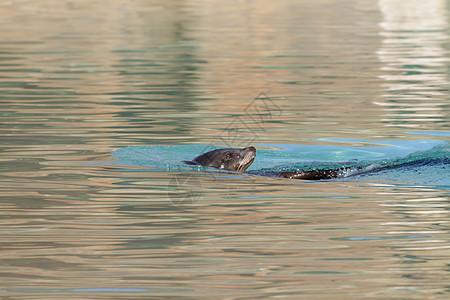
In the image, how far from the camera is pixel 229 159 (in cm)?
1117

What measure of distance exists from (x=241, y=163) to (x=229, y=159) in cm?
22

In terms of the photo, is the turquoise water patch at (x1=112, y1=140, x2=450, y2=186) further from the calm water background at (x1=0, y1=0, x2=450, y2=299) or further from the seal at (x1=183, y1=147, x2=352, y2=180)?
the calm water background at (x1=0, y1=0, x2=450, y2=299)

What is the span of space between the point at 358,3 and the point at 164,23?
2013 cm

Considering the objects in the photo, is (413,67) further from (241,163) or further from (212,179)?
(212,179)

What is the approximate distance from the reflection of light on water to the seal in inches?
156

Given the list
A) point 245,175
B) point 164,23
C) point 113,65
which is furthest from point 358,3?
point 245,175

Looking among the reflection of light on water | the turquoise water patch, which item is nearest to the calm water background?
the reflection of light on water

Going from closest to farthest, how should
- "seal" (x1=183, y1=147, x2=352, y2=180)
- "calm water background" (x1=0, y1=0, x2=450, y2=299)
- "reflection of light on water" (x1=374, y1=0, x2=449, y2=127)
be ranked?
"calm water background" (x1=0, y1=0, x2=450, y2=299) < "seal" (x1=183, y1=147, x2=352, y2=180) < "reflection of light on water" (x1=374, y1=0, x2=449, y2=127)

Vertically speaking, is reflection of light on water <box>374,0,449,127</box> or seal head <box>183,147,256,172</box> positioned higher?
seal head <box>183,147,256,172</box>

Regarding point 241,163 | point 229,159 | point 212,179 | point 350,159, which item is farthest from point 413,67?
point 212,179

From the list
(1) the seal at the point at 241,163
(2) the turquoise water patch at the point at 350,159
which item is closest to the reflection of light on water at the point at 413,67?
(2) the turquoise water patch at the point at 350,159

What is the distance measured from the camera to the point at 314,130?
14.1 m

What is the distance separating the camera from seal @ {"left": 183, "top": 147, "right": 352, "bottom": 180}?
426 inches

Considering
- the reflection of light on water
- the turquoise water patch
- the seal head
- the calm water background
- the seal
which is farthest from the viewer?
the reflection of light on water
